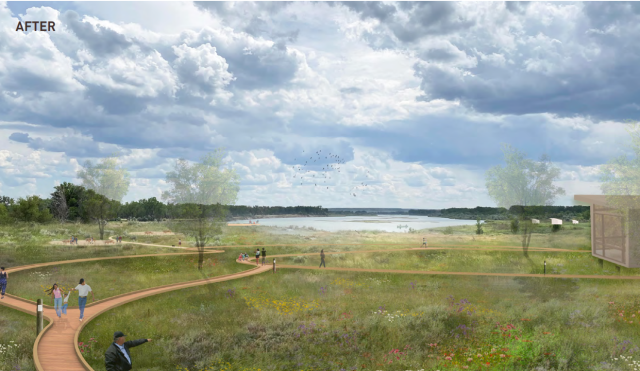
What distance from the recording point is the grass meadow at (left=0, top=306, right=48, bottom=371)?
17.7 metres

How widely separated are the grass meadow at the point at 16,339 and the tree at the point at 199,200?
17.7 metres

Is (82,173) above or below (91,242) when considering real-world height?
above

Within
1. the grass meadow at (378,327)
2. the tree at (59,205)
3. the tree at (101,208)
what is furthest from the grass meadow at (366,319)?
the tree at (59,205)

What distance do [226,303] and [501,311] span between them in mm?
16661

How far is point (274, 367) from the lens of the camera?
18.3 meters

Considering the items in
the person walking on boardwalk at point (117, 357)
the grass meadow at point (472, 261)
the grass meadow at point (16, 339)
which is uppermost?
the person walking on boardwalk at point (117, 357)

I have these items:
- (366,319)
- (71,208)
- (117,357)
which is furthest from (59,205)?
(117,357)

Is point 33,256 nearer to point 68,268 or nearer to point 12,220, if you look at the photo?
point 68,268

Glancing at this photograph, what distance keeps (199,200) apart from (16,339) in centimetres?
2415

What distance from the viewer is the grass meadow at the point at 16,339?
17708 mm

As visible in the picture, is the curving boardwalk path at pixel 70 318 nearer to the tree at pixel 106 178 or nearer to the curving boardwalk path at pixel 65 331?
the curving boardwalk path at pixel 65 331

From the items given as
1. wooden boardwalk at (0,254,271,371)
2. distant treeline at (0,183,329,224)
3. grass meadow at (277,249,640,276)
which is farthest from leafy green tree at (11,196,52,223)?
wooden boardwalk at (0,254,271,371)

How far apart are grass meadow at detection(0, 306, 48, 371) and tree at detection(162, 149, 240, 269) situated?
698 inches

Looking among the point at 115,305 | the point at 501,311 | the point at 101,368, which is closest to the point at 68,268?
the point at 115,305
